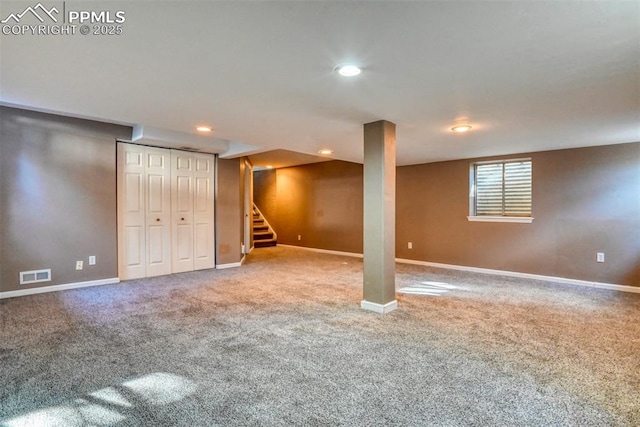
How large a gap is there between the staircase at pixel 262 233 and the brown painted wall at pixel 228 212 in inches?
106

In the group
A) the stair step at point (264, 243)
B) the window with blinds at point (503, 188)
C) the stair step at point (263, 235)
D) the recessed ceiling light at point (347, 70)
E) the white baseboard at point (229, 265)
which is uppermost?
the recessed ceiling light at point (347, 70)

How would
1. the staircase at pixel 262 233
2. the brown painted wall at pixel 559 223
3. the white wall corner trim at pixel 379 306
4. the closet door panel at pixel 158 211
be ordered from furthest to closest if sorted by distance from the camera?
the staircase at pixel 262 233
the closet door panel at pixel 158 211
the brown painted wall at pixel 559 223
the white wall corner trim at pixel 379 306

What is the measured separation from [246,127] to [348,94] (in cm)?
158

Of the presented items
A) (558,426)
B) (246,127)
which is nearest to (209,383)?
(558,426)

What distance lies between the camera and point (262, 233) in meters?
9.19

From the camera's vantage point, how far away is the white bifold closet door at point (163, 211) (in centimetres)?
478

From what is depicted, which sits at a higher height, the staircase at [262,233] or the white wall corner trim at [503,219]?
the white wall corner trim at [503,219]

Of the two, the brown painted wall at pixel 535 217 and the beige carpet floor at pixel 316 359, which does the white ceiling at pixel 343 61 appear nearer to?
the brown painted wall at pixel 535 217

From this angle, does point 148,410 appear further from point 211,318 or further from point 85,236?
point 85,236

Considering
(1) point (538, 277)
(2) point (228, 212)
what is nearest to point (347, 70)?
(2) point (228, 212)

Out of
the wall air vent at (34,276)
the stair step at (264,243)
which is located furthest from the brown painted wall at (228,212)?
the stair step at (264,243)

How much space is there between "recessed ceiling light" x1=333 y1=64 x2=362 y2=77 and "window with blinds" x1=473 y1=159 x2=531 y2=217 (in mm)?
4309

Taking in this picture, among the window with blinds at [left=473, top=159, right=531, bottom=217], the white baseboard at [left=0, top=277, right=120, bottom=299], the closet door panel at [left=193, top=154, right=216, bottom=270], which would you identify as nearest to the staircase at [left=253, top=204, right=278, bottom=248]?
the closet door panel at [left=193, top=154, right=216, bottom=270]

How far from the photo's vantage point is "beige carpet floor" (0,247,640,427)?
1.74m
